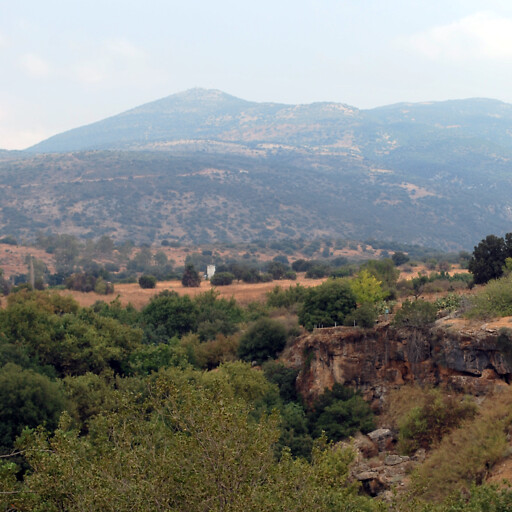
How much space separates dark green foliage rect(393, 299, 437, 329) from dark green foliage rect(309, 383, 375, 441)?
11.3 feet

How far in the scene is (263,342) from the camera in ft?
114

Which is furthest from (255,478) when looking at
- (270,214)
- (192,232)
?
(270,214)

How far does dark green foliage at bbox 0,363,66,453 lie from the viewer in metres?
24.0

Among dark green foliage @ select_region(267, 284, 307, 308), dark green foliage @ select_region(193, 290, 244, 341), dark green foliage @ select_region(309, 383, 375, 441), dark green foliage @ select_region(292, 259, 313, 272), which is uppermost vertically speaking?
dark green foliage @ select_region(267, 284, 307, 308)

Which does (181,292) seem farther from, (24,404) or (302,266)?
(24,404)

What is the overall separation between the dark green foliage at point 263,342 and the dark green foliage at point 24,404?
36.2 feet

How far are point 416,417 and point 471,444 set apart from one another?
11.6 ft

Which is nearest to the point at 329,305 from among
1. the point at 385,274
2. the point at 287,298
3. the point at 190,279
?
the point at 385,274

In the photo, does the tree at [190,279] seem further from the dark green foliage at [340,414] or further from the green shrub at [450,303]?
the dark green foliage at [340,414]

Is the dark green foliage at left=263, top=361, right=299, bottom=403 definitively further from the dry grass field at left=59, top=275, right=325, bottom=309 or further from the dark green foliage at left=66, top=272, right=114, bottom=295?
the dark green foliage at left=66, top=272, right=114, bottom=295

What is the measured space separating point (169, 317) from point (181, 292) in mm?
13383

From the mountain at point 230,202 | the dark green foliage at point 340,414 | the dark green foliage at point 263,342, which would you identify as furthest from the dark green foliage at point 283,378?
the mountain at point 230,202

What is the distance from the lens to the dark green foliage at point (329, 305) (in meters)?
32.2

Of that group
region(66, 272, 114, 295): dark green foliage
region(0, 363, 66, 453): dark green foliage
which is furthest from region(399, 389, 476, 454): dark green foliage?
region(66, 272, 114, 295): dark green foliage
